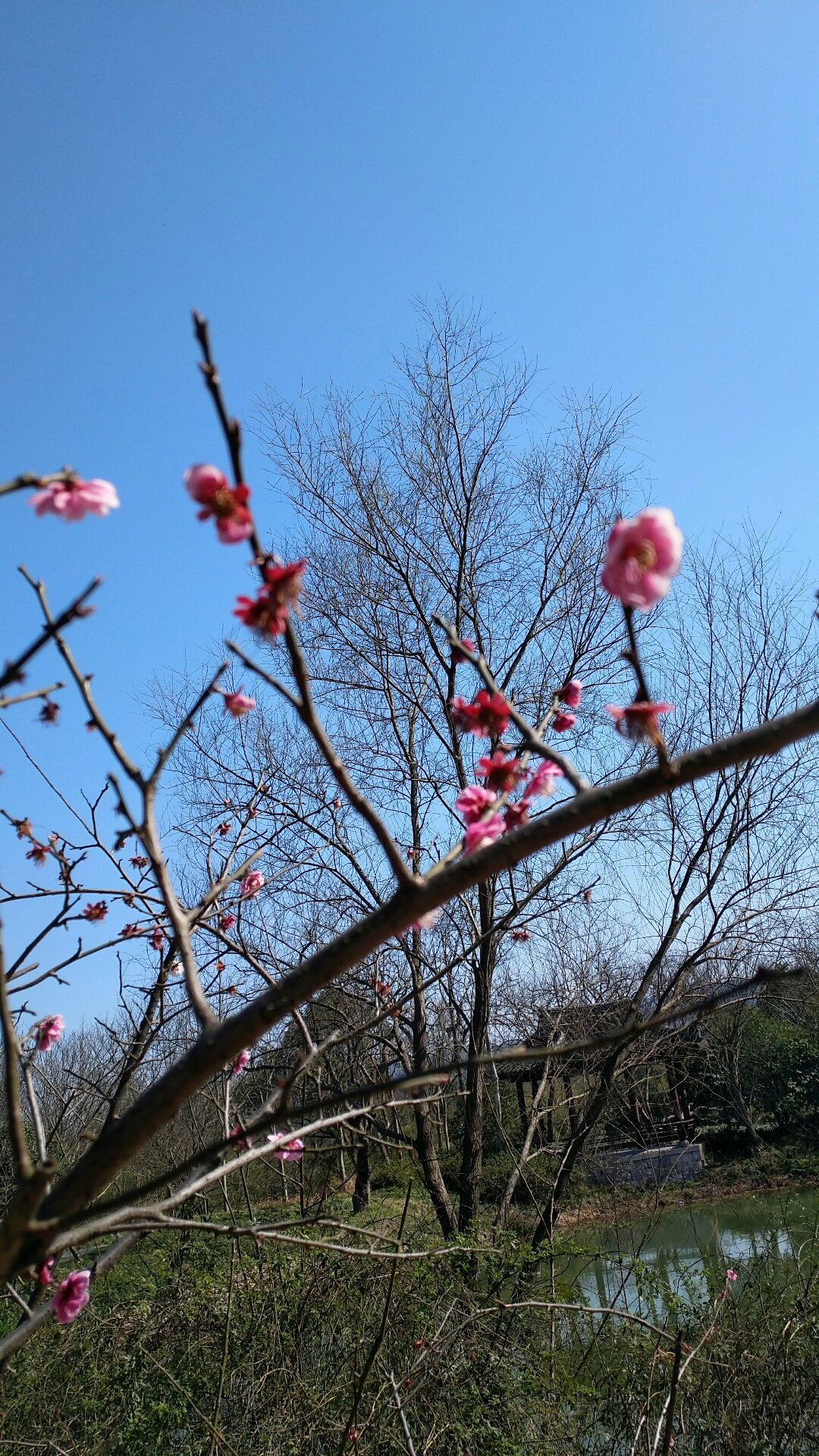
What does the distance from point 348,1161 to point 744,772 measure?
7476mm

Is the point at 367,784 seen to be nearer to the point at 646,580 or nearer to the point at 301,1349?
the point at 301,1349

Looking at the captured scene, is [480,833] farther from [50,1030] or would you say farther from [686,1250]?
[686,1250]

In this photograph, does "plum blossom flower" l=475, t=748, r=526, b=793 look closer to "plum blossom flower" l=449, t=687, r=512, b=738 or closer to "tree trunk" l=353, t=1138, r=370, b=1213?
"plum blossom flower" l=449, t=687, r=512, b=738

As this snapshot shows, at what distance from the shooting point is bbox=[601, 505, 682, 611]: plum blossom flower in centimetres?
128

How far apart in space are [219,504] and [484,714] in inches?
25.9

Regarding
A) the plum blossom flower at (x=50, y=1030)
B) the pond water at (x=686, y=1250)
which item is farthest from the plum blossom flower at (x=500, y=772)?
the pond water at (x=686, y=1250)

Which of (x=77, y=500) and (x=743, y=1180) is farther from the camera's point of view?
(x=743, y=1180)

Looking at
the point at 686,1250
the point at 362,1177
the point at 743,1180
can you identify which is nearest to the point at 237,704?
the point at 362,1177

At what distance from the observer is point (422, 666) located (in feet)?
28.4

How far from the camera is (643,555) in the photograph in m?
1.30

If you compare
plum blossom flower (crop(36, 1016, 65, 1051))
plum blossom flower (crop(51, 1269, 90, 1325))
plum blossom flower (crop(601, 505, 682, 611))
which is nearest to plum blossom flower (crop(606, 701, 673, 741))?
plum blossom flower (crop(601, 505, 682, 611))

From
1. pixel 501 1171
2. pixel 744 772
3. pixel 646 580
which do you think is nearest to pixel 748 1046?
pixel 501 1171

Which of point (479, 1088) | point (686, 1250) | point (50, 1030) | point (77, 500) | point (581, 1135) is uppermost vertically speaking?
point (77, 500)

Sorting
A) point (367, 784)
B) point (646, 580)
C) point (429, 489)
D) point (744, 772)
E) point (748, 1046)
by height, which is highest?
point (429, 489)
